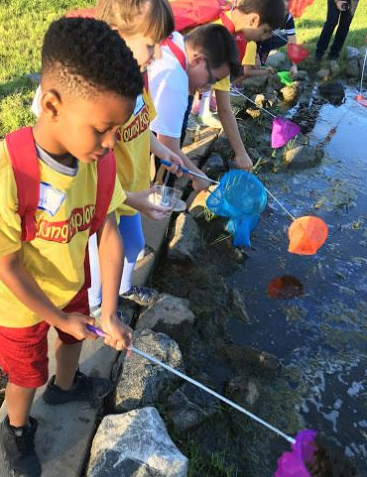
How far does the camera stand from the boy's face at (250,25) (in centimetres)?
329

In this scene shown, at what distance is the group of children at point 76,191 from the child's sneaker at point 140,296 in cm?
13

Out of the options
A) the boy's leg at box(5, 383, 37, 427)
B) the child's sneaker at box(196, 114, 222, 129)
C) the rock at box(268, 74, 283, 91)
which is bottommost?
the rock at box(268, 74, 283, 91)

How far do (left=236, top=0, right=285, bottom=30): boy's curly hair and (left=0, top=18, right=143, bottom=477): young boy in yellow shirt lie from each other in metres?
2.33

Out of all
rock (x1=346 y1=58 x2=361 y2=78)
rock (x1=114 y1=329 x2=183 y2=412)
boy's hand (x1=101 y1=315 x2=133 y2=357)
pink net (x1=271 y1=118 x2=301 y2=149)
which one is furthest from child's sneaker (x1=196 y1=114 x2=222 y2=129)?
rock (x1=346 y1=58 x2=361 y2=78)

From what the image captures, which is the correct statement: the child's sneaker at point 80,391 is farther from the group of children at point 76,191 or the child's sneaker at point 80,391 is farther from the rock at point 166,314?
the rock at point 166,314

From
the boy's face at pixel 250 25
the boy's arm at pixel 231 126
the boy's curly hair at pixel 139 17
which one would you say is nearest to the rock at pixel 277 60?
the boy's face at pixel 250 25

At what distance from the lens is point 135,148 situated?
225 cm

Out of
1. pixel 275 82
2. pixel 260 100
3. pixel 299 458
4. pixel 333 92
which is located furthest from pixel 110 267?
pixel 333 92

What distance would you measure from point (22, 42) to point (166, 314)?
5.27 meters

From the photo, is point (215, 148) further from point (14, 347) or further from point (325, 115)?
point (14, 347)

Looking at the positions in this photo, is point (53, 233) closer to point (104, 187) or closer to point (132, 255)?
point (104, 187)

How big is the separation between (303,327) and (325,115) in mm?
4408

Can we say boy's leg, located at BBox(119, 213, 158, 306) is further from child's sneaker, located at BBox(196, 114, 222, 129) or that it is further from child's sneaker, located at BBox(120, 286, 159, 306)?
child's sneaker, located at BBox(196, 114, 222, 129)

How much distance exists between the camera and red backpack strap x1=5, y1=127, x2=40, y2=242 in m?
1.24
